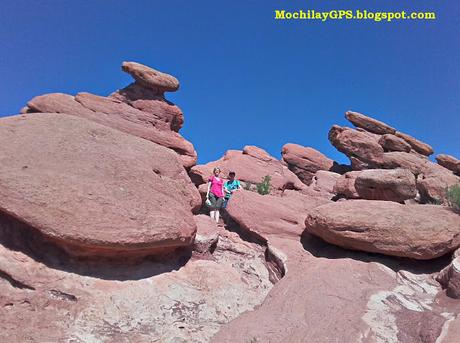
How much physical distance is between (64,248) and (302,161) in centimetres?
2041

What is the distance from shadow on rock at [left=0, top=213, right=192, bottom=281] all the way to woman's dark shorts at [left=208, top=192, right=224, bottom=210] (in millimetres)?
3738

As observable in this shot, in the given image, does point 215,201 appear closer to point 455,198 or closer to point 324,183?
point 455,198

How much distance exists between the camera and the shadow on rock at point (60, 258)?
6.79 m

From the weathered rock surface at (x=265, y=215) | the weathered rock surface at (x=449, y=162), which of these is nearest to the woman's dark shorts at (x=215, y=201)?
the weathered rock surface at (x=265, y=215)

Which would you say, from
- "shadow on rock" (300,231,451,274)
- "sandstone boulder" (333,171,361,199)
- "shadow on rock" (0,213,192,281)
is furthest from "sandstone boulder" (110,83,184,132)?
"shadow on rock" (0,213,192,281)

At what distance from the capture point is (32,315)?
238 inches

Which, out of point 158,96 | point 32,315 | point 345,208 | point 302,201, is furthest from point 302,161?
point 32,315

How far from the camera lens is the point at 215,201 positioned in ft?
36.7

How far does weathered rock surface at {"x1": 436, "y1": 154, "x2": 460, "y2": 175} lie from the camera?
25895 millimetres

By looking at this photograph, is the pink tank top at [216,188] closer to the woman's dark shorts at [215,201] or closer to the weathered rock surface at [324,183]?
the woman's dark shorts at [215,201]

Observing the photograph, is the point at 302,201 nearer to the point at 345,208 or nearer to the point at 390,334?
the point at 345,208

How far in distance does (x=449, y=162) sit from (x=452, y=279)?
21.1 meters

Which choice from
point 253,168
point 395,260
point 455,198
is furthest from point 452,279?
point 253,168

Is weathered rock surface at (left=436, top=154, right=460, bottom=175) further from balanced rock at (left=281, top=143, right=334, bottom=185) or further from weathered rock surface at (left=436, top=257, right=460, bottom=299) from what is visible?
weathered rock surface at (left=436, top=257, right=460, bottom=299)
